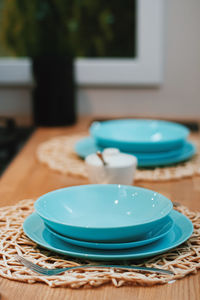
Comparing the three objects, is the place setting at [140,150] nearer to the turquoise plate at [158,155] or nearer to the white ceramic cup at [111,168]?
the turquoise plate at [158,155]

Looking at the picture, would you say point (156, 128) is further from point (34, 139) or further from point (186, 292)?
point (186, 292)

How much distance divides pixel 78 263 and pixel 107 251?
0.04 m

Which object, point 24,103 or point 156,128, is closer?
point 156,128

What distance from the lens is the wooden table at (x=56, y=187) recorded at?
0.55 m

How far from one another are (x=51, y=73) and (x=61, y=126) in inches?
8.1

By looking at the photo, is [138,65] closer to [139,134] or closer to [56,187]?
[139,134]

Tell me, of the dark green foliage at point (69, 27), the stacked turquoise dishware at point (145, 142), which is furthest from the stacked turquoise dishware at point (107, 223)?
the dark green foliage at point (69, 27)

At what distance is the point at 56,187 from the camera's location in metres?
1.01

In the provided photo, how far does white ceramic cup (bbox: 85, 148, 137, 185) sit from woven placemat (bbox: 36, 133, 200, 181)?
153 mm

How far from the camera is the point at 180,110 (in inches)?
80.2

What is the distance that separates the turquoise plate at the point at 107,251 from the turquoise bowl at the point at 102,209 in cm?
2

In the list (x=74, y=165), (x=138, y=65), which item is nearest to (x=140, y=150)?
(x=74, y=165)

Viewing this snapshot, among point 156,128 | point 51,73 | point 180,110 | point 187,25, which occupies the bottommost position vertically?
point 180,110

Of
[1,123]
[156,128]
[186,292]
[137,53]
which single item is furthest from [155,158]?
A: [137,53]
